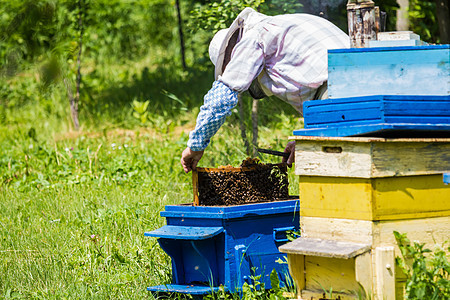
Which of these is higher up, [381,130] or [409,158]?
[381,130]

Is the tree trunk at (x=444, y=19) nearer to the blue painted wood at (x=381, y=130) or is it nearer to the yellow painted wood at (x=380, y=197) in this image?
the blue painted wood at (x=381, y=130)

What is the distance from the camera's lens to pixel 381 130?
2.11 metres

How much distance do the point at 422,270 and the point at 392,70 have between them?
0.75 meters

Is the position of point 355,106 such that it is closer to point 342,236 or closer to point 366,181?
point 366,181

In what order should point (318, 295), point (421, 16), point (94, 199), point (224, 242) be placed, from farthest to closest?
1. point (421, 16)
2. point (94, 199)
3. point (224, 242)
4. point (318, 295)

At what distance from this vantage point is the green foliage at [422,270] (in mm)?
2012

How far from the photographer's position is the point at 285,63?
2.73m

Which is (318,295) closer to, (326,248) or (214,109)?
(326,248)

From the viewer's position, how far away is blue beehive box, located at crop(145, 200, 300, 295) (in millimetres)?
2443

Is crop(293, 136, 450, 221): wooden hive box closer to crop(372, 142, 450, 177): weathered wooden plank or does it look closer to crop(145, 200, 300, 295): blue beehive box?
crop(372, 142, 450, 177): weathered wooden plank

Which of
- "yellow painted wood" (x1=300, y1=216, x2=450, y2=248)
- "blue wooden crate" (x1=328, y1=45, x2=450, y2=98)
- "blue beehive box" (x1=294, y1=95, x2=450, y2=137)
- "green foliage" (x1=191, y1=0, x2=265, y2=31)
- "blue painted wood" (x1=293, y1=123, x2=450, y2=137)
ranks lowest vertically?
"yellow painted wood" (x1=300, y1=216, x2=450, y2=248)

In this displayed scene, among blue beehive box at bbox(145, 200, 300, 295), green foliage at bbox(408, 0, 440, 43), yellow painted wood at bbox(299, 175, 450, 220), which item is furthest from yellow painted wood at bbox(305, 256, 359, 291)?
green foliage at bbox(408, 0, 440, 43)

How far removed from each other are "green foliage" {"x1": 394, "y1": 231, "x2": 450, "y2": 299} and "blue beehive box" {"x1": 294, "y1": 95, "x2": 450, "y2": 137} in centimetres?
40

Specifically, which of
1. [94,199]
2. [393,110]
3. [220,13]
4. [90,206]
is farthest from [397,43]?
[94,199]
